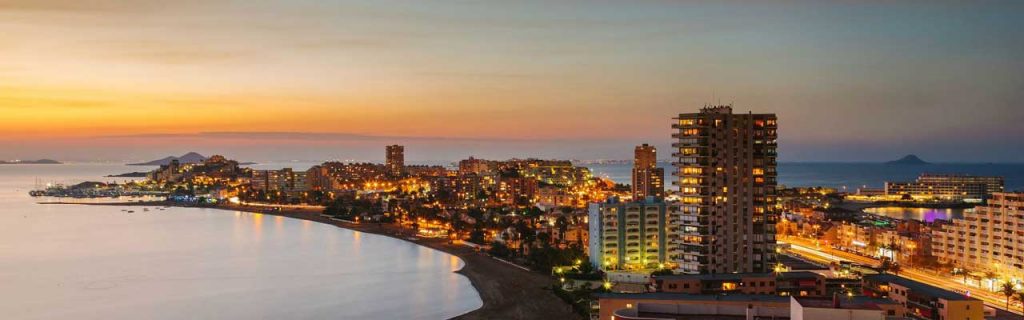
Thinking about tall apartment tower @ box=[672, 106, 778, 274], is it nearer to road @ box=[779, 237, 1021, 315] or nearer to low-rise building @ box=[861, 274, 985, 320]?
low-rise building @ box=[861, 274, 985, 320]

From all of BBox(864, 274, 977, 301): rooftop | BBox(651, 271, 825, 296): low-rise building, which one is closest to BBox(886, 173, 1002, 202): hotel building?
BBox(864, 274, 977, 301): rooftop

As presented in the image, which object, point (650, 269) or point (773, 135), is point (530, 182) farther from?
point (773, 135)

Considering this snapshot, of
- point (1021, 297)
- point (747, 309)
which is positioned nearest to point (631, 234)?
point (1021, 297)

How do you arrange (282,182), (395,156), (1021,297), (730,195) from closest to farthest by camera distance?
(1021,297) → (730,195) → (282,182) → (395,156)

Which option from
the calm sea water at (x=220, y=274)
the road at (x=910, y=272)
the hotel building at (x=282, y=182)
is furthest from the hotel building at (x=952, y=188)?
the hotel building at (x=282, y=182)

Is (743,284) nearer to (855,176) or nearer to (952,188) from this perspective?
(952,188)
